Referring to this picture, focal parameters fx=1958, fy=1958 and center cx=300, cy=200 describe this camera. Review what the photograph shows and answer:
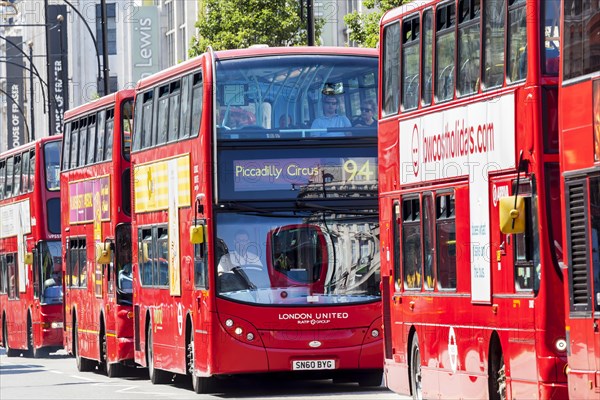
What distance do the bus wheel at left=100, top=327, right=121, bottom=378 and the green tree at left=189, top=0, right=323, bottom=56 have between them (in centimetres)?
1501

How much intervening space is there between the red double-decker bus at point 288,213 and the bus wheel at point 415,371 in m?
3.16

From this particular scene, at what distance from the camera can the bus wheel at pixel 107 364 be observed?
3181 centimetres

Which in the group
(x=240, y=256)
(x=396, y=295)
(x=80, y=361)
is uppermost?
(x=240, y=256)

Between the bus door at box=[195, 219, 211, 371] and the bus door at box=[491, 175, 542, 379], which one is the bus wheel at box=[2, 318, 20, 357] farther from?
the bus door at box=[491, 175, 542, 379]

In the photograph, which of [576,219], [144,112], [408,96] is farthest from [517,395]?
[144,112]

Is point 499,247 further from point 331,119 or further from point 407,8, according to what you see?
point 331,119

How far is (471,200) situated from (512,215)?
6.21 feet

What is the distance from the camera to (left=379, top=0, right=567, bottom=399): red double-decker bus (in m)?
15.8

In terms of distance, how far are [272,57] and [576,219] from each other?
9.77 meters

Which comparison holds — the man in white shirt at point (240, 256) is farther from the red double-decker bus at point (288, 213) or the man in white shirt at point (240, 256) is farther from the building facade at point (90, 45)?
the building facade at point (90, 45)

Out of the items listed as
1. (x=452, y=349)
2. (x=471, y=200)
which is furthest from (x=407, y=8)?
(x=452, y=349)

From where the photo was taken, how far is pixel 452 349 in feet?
61.4

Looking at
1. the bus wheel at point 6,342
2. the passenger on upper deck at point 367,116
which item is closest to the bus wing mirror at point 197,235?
the passenger on upper deck at point 367,116

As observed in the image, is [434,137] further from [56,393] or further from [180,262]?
[56,393]
